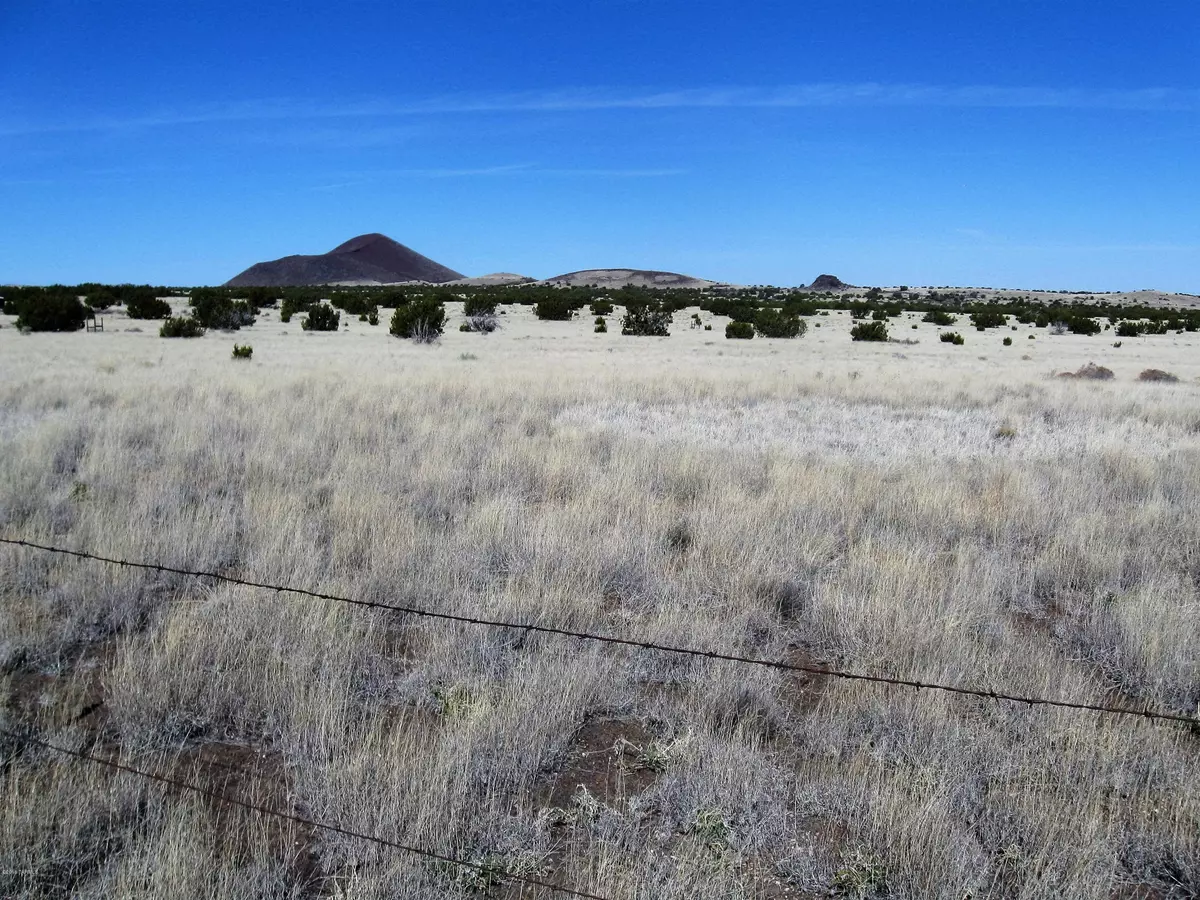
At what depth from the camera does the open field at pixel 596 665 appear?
291 cm

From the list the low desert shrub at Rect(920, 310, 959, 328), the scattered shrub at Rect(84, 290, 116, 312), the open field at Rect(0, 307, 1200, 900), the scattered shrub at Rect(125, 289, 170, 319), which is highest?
the scattered shrub at Rect(84, 290, 116, 312)

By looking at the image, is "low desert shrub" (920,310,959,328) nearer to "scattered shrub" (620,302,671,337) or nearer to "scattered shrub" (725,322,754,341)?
"scattered shrub" (725,322,754,341)

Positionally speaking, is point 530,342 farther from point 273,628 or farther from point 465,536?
point 273,628

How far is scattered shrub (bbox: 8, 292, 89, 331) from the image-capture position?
90.3 ft

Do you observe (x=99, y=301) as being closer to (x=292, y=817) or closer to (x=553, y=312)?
(x=553, y=312)

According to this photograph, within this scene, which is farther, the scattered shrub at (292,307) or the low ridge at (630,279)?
the low ridge at (630,279)

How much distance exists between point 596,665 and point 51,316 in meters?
31.6

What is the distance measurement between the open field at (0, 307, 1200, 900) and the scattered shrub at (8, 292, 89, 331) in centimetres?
2124

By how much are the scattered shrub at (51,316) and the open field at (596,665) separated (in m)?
21.2

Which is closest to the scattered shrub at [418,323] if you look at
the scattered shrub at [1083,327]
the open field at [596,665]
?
the open field at [596,665]

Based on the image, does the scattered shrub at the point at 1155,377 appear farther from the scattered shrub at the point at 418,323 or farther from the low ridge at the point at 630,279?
the low ridge at the point at 630,279

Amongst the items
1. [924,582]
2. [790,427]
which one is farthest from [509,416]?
[924,582]

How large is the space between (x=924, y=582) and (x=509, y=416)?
8454mm

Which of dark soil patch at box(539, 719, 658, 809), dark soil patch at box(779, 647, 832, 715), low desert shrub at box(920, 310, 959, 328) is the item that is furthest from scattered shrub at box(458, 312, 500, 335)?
dark soil patch at box(539, 719, 658, 809)
